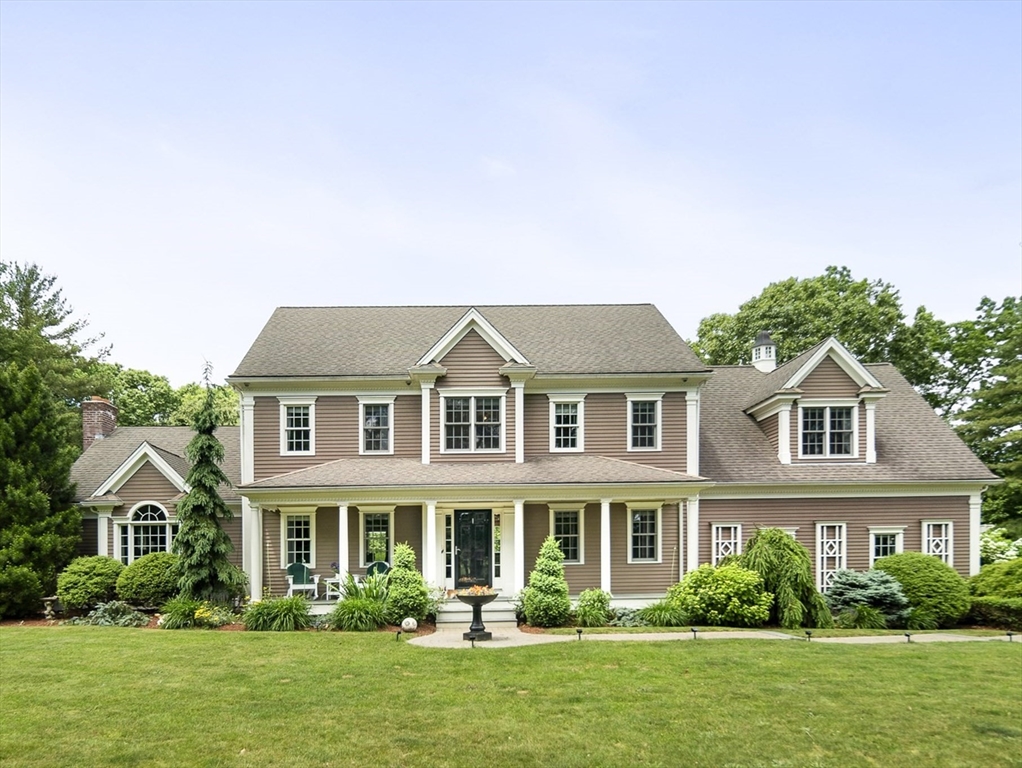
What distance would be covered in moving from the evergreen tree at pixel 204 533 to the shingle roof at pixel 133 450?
2.40m

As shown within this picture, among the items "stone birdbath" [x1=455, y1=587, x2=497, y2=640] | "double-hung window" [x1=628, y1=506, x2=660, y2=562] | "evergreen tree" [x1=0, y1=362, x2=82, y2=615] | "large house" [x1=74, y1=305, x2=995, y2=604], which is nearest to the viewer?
"stone birdbath" [x1=455, y1=587, x2=497, y2=640]

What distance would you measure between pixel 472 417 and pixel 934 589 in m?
13.4

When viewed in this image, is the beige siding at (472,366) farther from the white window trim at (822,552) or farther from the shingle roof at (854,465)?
the white window trim at (822,552)

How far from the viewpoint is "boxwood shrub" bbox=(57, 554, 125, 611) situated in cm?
1820

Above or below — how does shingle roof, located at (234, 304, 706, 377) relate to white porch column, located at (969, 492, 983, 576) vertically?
above

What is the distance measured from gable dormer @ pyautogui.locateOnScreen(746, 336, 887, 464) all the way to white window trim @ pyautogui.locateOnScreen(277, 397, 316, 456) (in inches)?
573

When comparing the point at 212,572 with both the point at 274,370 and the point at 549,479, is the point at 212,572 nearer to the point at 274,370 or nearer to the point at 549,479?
the point at 274,370

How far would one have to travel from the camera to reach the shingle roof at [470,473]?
A: 1847 centimetres

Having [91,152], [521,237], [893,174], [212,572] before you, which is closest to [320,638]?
[212,572]

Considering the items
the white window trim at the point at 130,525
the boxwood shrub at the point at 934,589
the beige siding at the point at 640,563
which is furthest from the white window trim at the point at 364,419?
the boxwood shrub at the point at 934,589

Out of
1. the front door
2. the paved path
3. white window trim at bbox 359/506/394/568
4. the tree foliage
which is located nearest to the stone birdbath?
the paved path

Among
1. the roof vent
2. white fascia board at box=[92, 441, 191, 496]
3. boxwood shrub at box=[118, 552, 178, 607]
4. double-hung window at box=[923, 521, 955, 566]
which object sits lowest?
boxwood shrub at box=[118, 552, 178, 607]

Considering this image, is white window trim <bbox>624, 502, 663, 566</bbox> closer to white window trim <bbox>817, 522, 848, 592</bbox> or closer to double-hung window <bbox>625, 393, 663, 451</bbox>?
double-hung window <bbox>625, 393, 663, 451</bbox>

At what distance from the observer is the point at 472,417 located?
20.4 meters
